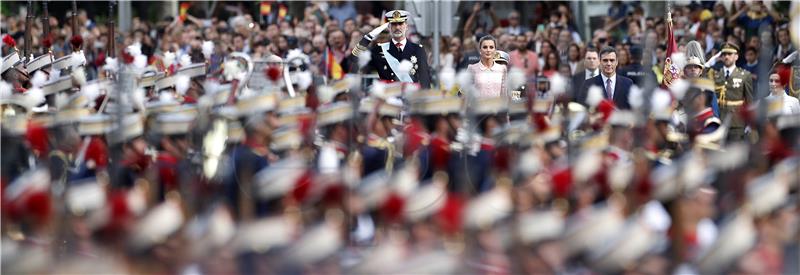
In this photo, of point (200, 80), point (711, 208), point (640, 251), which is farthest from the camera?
point (200, 80)

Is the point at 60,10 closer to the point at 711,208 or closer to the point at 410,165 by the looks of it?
the point at 410,165

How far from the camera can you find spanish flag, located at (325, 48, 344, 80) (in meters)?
17.0

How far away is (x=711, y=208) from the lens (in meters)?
9.88

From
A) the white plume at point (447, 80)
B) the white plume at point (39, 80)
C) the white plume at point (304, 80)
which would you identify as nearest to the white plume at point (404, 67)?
the white plume at point (447, 80)

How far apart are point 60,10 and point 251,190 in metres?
14.0

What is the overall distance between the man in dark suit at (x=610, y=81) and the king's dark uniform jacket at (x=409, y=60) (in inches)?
49.6

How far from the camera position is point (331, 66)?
17.3 m

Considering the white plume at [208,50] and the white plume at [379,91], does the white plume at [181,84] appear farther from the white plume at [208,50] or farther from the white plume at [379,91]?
the white plume at [208,50]

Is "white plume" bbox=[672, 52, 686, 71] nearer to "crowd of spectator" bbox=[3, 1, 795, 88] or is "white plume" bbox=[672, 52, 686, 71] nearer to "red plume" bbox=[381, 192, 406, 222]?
"crowd of spectator" bbox=[3, 1, 795, 88]

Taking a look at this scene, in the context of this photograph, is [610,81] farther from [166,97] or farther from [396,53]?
[166,97]

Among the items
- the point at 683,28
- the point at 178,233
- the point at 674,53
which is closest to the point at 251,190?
the point at 178,233

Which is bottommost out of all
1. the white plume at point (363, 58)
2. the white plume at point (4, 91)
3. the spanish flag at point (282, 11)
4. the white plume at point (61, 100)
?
the white plume at point (61, 100)

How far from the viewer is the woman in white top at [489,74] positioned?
553 inches

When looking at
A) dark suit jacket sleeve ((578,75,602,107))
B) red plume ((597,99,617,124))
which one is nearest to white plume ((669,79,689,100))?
red plume ((597,99,617,124))
